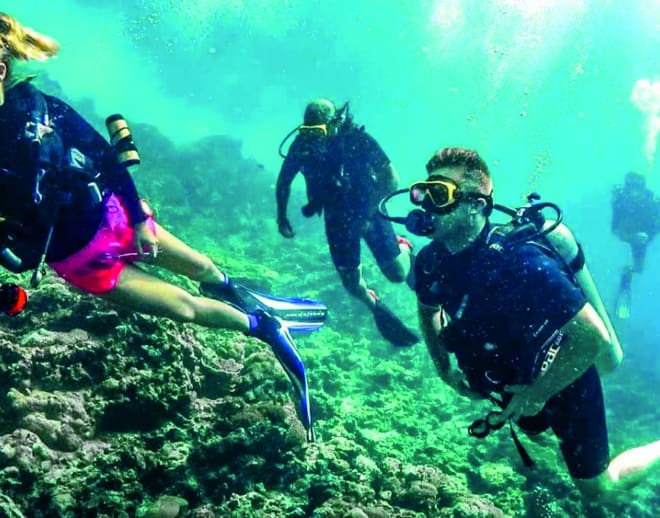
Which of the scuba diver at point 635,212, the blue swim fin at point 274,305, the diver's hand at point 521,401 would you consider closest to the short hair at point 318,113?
the blue swim fin at point 274,305

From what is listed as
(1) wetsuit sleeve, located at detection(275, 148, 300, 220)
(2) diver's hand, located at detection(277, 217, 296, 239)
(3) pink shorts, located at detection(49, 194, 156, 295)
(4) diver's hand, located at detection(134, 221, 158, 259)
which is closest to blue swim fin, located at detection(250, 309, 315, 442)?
(4) diver's hand, located at detection(134, 221, 158, 259)

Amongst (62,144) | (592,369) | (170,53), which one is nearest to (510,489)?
(592,369)

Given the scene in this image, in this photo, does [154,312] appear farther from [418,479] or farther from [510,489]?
[510,489]

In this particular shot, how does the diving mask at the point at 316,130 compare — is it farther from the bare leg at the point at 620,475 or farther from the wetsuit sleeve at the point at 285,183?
the bare leg at the point at 620,475

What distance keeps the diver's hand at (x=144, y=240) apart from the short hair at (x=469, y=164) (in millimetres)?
2257

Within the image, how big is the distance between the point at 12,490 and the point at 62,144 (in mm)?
2265

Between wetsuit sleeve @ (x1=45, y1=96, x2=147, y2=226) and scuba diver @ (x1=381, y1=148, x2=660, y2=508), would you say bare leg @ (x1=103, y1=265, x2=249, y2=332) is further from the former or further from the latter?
scuba diver @ (x1=381, y1=148, x2=660, y2=508)

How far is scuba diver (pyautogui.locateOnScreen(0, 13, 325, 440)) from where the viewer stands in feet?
9.46

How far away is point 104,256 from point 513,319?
9.87ft

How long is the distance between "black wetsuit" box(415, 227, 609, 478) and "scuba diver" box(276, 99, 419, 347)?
2.89 m

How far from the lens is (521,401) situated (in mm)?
3064

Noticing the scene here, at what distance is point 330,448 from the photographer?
430cm

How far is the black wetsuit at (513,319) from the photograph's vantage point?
2932mm

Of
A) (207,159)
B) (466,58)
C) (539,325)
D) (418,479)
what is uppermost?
(466,58)
